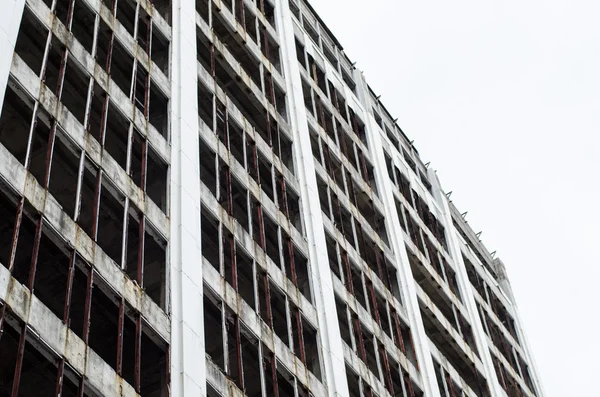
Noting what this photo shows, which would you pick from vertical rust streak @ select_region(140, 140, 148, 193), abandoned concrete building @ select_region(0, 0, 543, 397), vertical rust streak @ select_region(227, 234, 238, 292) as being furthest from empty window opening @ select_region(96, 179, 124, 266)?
vertical rust streak @ select_region(227, 234, 238, 292)

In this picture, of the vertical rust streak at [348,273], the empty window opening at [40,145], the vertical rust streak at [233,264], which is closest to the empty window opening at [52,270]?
the empty window opening at [40,145]

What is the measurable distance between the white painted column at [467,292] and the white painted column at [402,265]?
8.07 m

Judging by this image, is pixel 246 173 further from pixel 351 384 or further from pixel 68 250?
pixel 68 250

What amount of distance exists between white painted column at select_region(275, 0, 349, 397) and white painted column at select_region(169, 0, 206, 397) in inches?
331

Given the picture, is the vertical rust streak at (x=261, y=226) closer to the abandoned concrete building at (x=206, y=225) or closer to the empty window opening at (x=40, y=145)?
the abandoned concrete building at (x=206, y=225)

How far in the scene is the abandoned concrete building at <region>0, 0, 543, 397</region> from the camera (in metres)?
33.2

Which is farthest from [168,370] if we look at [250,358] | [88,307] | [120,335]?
[250,358]

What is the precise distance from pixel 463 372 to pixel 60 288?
3166 centimetres

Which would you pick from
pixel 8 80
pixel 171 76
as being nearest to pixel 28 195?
pixel 8 80

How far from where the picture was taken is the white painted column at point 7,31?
33250 millimetres

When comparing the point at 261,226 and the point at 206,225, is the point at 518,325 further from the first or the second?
the point at 206,225

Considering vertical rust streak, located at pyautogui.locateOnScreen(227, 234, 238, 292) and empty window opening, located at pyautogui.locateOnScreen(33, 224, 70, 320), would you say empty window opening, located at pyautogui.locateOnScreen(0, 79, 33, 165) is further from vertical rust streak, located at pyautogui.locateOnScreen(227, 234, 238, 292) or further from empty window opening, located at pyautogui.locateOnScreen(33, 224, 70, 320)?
vertical rust streak, located at pyautogui.locateOnScreen(227, 234, 238, 292)

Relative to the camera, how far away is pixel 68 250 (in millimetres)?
32156

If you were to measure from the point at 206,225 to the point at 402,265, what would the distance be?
63.6 ft
